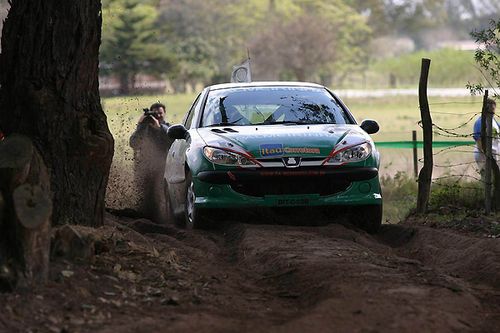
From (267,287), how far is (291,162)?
308cm

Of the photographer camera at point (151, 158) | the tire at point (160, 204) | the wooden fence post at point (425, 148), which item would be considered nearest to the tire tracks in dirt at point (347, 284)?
the wooden fence post at point (425, 148)

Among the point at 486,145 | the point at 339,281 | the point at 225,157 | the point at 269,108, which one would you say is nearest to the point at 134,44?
the point at 486,145

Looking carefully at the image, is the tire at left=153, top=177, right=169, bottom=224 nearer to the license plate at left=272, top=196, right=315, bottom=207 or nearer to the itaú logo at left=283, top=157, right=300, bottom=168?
the license plate at left=272, top=196, right=315, bottom=207

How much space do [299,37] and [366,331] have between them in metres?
83.3

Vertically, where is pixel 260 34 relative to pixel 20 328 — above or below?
above

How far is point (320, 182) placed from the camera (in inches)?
463

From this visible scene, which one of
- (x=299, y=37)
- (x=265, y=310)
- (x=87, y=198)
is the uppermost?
(x=299, y=37)

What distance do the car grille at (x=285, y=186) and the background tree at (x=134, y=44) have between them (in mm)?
65696

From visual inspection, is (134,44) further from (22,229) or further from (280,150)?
(22,229)

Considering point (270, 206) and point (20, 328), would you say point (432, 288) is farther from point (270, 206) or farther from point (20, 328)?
point (270, 206)

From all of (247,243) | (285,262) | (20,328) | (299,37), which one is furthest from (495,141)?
(299,37)

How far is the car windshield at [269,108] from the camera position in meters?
12.8

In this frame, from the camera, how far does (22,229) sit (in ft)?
24.1

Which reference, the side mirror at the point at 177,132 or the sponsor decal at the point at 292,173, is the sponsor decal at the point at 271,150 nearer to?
the sponsor decal at the point at 292,173
